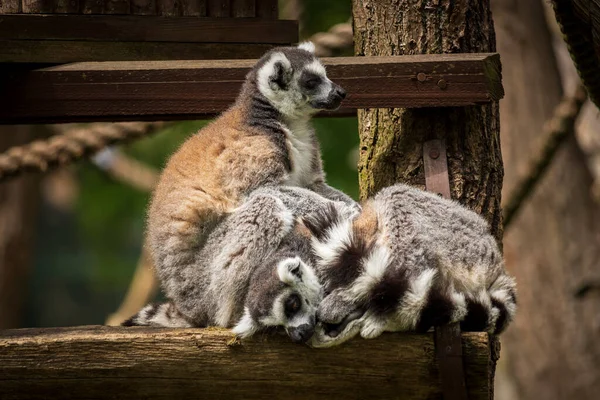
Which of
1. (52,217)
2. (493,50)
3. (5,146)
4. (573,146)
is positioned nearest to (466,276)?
(493,50)

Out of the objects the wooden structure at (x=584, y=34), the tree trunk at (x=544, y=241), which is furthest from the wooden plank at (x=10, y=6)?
the tree trunk at (x=544, y=241)

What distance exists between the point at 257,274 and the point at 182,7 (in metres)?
1.58

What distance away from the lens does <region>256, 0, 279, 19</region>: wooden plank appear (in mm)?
4484

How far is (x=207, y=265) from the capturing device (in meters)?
3.87

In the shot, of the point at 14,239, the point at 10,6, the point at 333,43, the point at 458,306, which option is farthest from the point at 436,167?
the point at 14,239

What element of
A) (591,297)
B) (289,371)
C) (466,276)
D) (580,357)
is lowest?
(580,357)

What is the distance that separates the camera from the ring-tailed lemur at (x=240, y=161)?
154 inches

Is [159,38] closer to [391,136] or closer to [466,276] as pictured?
[391,136]

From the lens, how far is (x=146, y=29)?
433 centimetres

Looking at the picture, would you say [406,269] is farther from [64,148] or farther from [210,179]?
[64,148]

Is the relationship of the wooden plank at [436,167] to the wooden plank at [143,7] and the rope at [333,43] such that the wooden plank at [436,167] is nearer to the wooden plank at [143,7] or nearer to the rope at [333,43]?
the wooden plank at [143,7]

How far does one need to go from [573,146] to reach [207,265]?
606 cm

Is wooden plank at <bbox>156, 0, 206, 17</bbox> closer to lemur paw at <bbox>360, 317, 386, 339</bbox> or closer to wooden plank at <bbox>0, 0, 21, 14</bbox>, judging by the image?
wooden plank at <bbox>0, 0, 21, 14</bbox>

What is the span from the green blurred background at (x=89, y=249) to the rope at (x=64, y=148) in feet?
23.7
